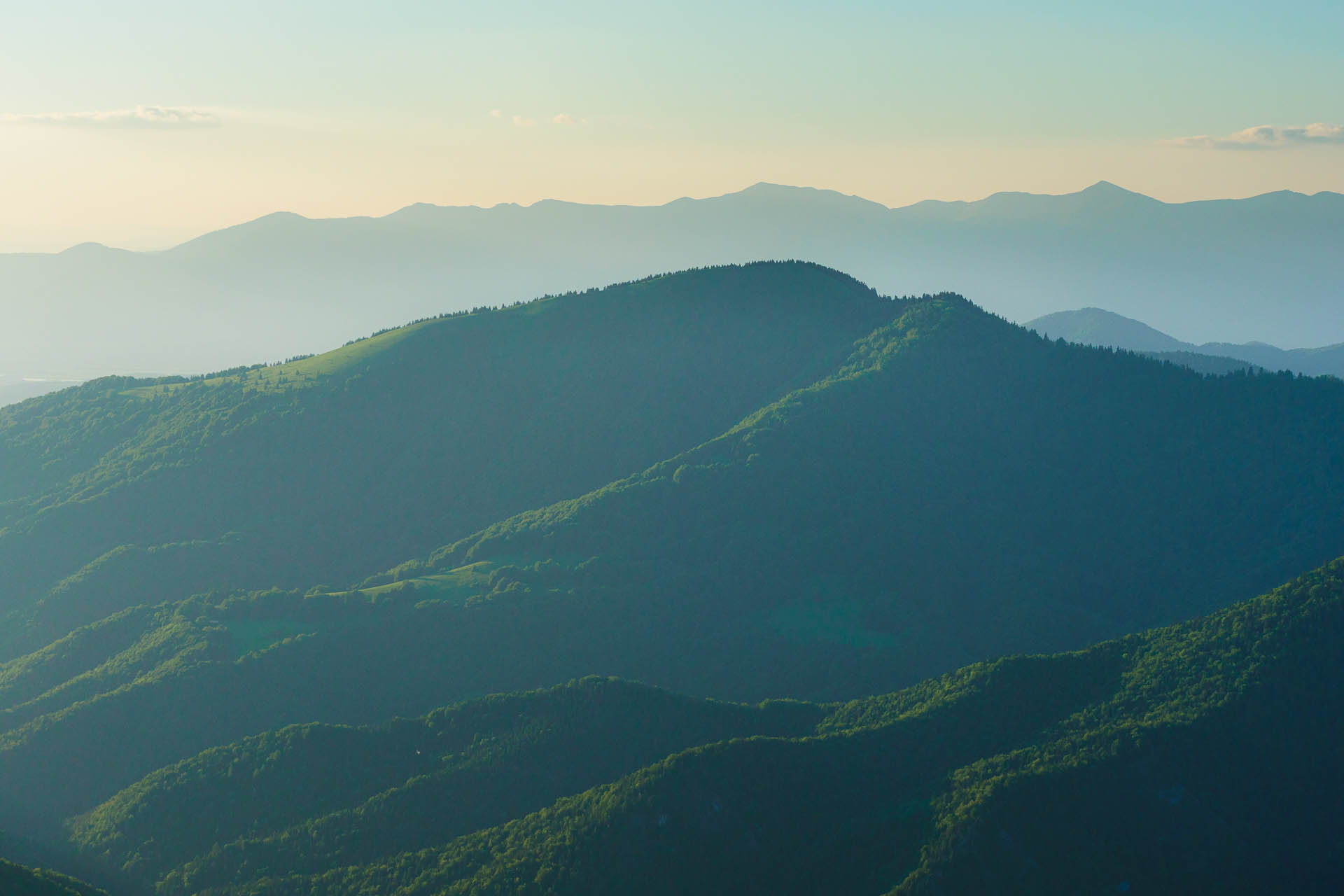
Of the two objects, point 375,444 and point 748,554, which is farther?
point 375,444

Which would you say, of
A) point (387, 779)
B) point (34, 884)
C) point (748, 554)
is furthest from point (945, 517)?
point (34, 884)

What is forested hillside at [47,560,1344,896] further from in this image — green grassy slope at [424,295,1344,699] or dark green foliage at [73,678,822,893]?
green grassy slope at [424,295,1344,699]

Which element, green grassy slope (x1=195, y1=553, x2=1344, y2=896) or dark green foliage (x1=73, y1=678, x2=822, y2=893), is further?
dark green foliage (x1=73, y1=678, x2=822, y2=893)

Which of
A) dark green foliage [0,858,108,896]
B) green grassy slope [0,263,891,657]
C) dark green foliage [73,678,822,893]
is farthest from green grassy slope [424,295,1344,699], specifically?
dark green foliage [0,858,108,896]

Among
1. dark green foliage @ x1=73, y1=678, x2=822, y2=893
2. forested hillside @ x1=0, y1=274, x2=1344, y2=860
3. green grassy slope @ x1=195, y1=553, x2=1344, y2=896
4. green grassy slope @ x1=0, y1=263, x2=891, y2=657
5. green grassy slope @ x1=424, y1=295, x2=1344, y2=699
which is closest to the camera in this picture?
green grassy slope @ x1=195, y1=553, x2=1344, y2=896

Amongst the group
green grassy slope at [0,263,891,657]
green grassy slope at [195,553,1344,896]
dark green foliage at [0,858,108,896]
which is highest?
green grassy slope at [0,263,891,657]

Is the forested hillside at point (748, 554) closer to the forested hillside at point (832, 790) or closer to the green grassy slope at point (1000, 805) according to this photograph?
the forested hillside at point (832, 790)

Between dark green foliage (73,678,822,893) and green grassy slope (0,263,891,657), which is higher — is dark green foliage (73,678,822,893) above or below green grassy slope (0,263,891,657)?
below

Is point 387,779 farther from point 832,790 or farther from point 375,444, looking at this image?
point 375,444
